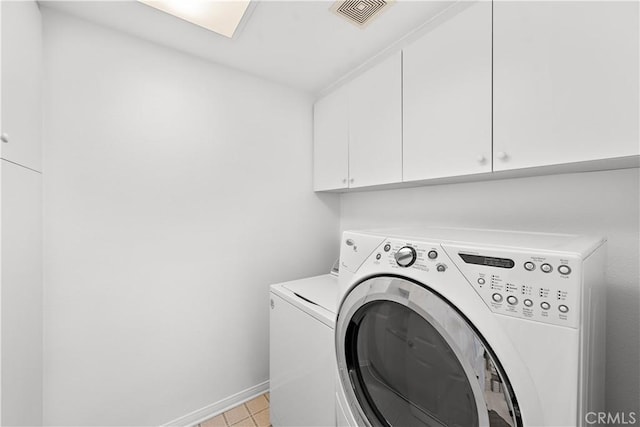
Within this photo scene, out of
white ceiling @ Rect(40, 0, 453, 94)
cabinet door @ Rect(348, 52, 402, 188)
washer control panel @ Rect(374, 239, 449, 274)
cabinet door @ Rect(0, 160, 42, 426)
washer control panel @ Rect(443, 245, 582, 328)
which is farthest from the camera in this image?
cabinet door @ Rect(348, 52, 402, 188)

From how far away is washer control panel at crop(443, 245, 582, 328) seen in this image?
58 centimetres

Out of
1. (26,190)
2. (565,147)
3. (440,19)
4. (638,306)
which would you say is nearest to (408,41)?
(440,19)

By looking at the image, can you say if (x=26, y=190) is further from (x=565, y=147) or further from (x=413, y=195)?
(x=565, y=147)

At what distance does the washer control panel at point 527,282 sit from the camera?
58 centimetres

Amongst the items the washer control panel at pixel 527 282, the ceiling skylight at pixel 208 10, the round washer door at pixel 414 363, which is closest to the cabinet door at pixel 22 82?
the ceiling skylight at pixel 208 10

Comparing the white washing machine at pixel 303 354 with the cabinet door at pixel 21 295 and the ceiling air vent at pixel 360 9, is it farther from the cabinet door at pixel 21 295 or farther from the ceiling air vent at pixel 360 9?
the ceiling air vent at pixel 360 9

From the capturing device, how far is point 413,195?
176 cm


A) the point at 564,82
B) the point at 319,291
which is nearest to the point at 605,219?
the point at 564,82

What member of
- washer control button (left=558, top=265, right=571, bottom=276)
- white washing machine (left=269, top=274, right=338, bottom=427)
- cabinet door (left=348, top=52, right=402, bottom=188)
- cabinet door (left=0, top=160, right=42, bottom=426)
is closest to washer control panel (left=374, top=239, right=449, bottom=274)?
washer control button (left=558, top=265, right=571, bottom=276)

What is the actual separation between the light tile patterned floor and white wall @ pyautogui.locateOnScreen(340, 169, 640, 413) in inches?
69.1

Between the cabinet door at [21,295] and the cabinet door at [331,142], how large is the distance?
5.13 ft

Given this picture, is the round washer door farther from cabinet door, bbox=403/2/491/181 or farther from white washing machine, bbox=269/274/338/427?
cabinet door, bbox=403/2/491/181

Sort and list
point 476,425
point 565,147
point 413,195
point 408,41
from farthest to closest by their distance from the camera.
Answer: point 413,195, point 408,41, point 565,147, point 476,425

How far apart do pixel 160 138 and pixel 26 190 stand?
0.64 metres
